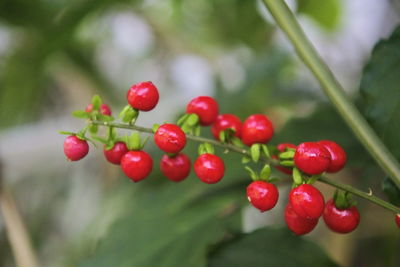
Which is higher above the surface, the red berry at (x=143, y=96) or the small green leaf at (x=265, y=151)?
the red berry at (x=143, y=96)

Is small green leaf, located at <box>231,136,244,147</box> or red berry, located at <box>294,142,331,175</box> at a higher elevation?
small green leaf, located at <box>231,136,244,147</box>

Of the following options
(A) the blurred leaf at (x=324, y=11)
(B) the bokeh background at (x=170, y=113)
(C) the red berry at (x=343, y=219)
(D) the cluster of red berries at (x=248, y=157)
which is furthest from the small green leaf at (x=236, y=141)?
(A) the blurred leaf at (x=324, y=11)

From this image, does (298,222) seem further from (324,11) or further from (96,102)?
(324,11)

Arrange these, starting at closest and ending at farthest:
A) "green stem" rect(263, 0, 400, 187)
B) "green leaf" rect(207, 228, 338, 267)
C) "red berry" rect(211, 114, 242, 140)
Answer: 1. "green stem" rect(263, 0, 400, 187)
2. "red berry" rect(211, 114, 242, 140)
3. "green leaf" rect(207, 228, 338, 267)

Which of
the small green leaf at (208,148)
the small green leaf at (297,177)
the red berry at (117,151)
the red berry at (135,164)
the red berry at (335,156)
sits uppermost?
the red berry at (117,151)

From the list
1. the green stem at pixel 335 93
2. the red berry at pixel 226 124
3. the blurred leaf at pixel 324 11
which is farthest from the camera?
the blurred leaf at pixel 324 11

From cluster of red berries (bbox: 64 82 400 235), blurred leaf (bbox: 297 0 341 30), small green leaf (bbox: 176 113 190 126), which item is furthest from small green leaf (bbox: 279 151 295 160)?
blurred leaf (bbox: 297 0 341 30)

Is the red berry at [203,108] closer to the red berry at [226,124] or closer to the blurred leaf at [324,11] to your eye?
the red berry at [226,124]

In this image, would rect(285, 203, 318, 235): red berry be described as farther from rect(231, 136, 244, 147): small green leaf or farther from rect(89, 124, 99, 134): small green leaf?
rect(89, 124, 99, 134): small green leaf

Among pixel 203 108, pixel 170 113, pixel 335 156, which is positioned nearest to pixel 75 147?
pixel 203 108
